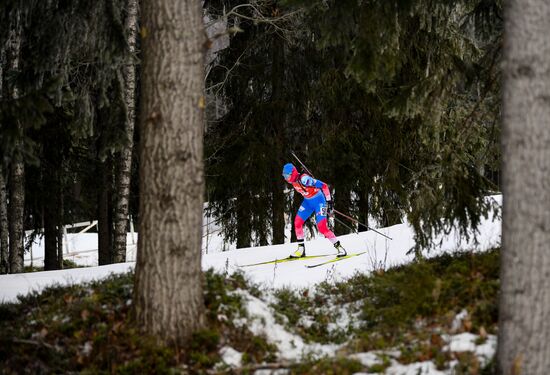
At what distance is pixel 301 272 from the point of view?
11336 millimetres

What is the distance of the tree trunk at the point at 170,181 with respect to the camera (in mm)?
5824

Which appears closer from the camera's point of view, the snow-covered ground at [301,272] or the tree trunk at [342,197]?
the snow-covered ground at [301,272]

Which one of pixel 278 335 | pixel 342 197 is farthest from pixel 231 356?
pixel 342 197

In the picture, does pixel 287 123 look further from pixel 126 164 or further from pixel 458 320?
pixel 458 320

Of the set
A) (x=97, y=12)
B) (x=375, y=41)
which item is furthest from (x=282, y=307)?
(x=97, y=12)

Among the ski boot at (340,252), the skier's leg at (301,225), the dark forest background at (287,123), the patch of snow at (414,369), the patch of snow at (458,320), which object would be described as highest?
the dark forest background at (287,123)

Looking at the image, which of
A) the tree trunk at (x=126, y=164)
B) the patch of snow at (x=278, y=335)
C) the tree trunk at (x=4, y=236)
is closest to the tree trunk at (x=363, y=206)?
the tree trunk at (x=126, y=164)

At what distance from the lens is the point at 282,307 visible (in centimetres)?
742

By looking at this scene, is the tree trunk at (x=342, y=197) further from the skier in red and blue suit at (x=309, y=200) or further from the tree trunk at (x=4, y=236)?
the tree trunk at (x=4, y=236)

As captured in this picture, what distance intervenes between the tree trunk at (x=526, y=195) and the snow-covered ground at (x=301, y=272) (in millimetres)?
479

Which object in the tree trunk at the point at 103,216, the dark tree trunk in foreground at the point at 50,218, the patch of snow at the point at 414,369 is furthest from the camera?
the tree trunk at the point at 103,216

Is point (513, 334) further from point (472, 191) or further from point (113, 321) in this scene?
point (113, 321)

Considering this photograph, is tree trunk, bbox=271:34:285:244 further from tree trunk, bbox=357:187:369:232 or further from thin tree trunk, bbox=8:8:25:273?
thin tree trunk, bbox=8:8:25:273

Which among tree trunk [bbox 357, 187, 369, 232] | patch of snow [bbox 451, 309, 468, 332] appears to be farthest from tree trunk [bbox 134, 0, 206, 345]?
tree trunk [bbox 357, 187, 369, 232]
